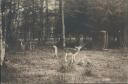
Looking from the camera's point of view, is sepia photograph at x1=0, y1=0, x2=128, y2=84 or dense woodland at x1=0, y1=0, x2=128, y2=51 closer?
sepia photograph at x1=0, y1=0, x2=128, y2=84

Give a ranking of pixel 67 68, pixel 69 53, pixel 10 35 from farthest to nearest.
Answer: pixel 10 35 → pixel 69 53 → pixel 67 68

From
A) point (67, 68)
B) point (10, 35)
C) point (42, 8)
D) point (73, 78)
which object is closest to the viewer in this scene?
point (73, 78)

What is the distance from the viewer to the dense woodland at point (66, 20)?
631 inches

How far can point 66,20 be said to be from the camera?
19.0 meters

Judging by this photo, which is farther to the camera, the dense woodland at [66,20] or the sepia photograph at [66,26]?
the dense woodland at [66,20]

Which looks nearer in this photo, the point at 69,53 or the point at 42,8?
the point at 69,53

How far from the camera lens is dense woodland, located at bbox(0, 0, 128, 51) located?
1603cm

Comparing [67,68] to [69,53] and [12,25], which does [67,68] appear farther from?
[12,25]

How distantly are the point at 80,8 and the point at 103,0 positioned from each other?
2179mm

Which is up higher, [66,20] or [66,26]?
[66,20]

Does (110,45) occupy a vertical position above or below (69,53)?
below

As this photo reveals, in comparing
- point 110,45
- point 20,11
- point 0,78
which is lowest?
point 110,45

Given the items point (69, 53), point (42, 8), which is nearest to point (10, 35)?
point (42, 8)

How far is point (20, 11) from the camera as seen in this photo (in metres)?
17.0
